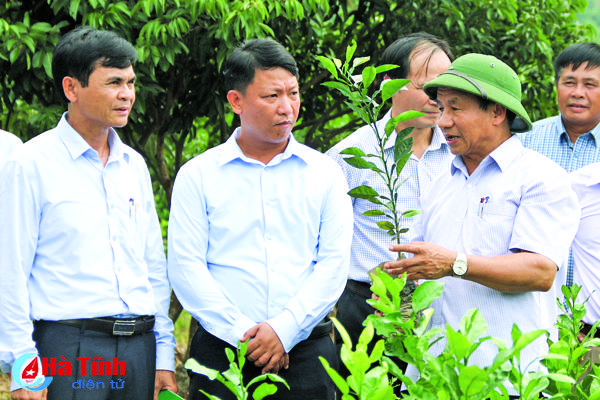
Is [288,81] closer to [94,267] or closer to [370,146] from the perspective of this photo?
[370,146]

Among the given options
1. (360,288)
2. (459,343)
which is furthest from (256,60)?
(459,343)

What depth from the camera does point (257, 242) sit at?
9.82 ft

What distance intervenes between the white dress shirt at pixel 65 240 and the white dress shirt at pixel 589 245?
6.37 feet

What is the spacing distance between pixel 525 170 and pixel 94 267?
66.2 inches

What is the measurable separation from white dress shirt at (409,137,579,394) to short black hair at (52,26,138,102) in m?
1.51

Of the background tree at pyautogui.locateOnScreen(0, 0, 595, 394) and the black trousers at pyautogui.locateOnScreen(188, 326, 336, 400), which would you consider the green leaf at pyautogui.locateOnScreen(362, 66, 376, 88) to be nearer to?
the black trousers at pyautogui.locateOnScreen(188, 326, 336, 400)

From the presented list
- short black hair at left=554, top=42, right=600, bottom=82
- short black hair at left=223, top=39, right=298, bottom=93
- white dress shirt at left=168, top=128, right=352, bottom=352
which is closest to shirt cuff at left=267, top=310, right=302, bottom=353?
white dress shirt at left=168, top=128, right=352, bottom=352

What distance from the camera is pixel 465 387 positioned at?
1350mm

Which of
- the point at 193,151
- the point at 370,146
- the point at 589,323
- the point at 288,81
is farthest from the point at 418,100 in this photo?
the point at 193,151

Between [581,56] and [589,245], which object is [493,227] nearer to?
[589,245]

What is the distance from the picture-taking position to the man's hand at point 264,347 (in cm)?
280

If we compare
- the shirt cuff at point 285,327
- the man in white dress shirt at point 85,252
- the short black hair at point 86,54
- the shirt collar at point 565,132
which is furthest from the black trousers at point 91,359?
the shirt collar at point 565,132

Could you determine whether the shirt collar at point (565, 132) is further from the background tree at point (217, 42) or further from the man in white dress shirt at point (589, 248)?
the background tree at point (217, 42)

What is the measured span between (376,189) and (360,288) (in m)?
0.50
